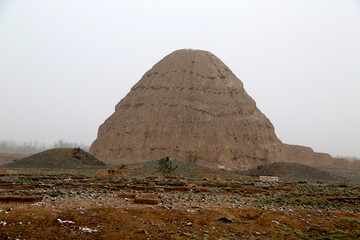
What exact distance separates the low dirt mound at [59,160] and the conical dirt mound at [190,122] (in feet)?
62.1

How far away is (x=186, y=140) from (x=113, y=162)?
17.8 metres

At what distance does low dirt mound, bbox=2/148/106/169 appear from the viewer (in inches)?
1527

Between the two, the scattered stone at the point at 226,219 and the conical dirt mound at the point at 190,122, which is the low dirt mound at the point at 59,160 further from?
the scattered stone at the point at 226,219

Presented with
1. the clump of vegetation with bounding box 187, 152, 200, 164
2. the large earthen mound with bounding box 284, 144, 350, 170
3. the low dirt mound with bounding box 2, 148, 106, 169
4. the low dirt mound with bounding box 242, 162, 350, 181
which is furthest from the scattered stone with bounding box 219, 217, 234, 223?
the large earthen mound with bounding box 284, 144, 350, 170

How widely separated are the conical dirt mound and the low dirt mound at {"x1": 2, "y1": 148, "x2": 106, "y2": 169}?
18920 mm

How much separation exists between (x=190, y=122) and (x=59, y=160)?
3418cm

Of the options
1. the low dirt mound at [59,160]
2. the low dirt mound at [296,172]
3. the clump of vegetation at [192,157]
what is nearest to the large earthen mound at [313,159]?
the clump of vegetation at [192,157]

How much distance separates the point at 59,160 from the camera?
41.2 metres

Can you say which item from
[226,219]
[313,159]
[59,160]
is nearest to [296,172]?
[59,160]

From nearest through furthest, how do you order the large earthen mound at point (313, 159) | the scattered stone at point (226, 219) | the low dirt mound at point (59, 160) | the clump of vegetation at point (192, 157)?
the scattered stone at point (226, 219), the low dirt mound at point (59, 160), the clump of vegetation at point (192, 157), the large earthen mound at point (313, 159)

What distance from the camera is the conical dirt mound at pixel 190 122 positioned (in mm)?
64562

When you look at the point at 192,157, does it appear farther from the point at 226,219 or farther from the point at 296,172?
the point at 226,219

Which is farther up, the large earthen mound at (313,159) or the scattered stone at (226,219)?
the large earthen mound at (313,159)

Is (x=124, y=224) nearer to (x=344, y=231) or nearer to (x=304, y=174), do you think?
(x=344, y=231)
